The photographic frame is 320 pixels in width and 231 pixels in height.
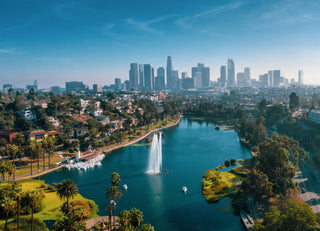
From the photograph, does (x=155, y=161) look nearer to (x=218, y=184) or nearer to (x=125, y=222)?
(x=218, y=184)

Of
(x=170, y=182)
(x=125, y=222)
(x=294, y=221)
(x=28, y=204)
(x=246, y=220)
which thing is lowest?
(x=246, y=220)

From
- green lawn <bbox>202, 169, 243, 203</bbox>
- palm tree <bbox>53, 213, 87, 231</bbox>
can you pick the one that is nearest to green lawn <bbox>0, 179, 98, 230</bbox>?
palm tree <bbox>53, 213, 87, 231</bbox>

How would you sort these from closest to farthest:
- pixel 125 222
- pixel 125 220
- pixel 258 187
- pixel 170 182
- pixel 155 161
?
pixel 125 222
pixel 125 220
pixel 258 187
pixel 170 182
pixel 155 161

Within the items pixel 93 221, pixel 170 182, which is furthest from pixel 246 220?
pixel 93 221

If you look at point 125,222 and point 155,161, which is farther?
point 155,161

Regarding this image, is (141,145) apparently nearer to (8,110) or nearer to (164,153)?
(164,153)
